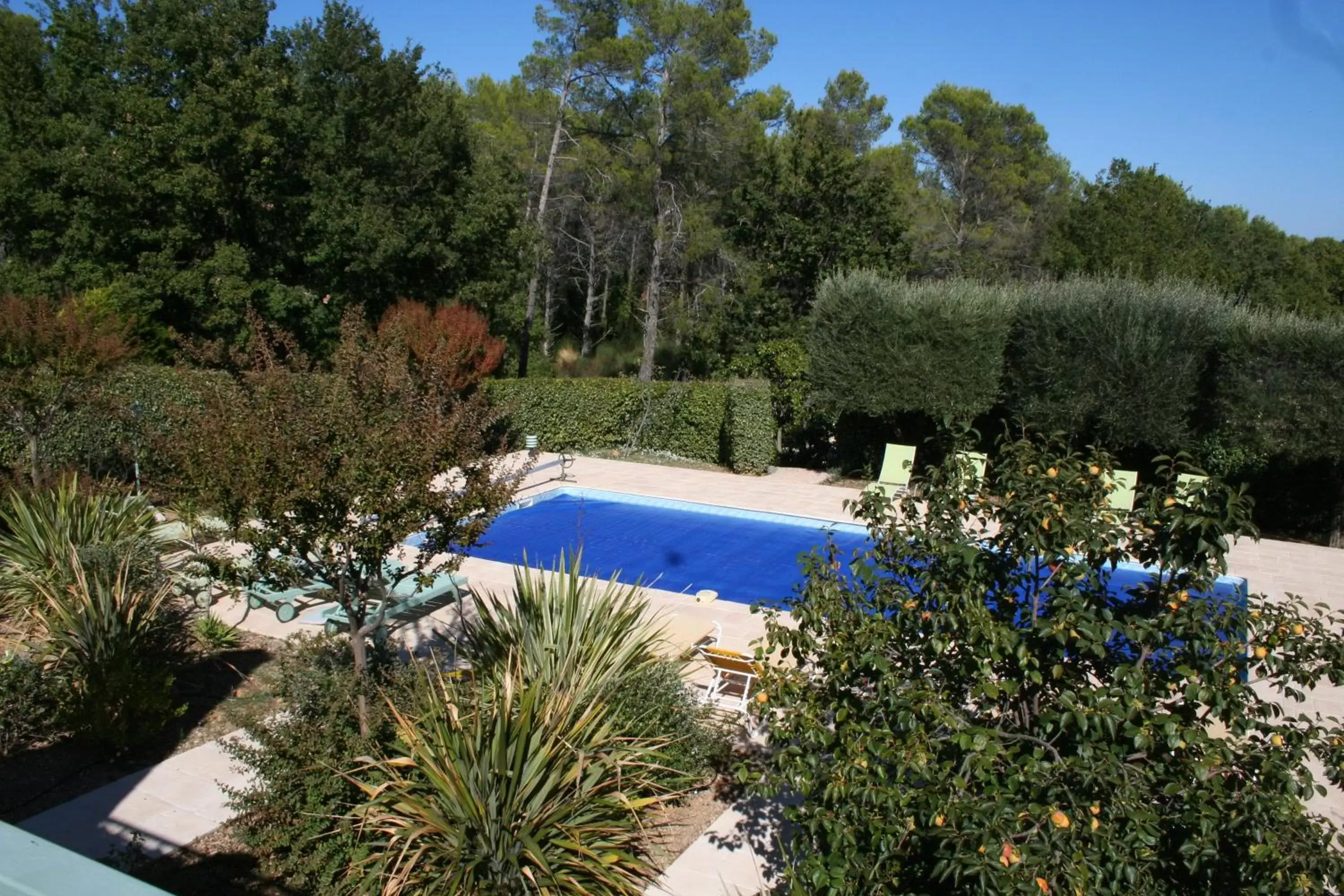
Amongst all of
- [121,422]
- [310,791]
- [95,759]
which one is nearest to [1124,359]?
[310,791]

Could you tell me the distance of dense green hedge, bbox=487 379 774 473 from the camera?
65.8 feet

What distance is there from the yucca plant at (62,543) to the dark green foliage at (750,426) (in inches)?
453

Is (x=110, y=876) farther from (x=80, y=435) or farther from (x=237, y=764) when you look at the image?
(x=80, y=435)

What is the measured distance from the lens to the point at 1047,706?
3475mm

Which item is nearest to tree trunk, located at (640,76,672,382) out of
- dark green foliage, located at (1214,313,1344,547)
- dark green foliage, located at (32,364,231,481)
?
dark green foliage, located at (32,364,231,481)

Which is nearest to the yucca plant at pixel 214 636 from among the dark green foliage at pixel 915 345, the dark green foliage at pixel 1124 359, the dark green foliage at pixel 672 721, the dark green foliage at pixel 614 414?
the dark green foliage at pixel 672 721

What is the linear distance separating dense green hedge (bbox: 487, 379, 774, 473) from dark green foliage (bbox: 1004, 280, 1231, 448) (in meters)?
5.63

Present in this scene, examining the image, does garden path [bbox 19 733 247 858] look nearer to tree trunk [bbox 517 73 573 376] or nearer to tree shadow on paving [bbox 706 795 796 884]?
tree shadow on paving [bbox 706 795 796 884]

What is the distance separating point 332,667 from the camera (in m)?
6.09

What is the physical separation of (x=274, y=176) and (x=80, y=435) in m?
9.92

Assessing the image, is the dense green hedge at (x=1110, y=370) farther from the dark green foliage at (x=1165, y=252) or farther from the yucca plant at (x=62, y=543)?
the yucca plant at (x=62, y=543)

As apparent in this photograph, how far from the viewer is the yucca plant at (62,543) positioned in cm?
806

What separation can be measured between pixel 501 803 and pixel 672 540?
33.8 feet

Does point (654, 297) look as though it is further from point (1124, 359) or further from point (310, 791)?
point (310, 791)
